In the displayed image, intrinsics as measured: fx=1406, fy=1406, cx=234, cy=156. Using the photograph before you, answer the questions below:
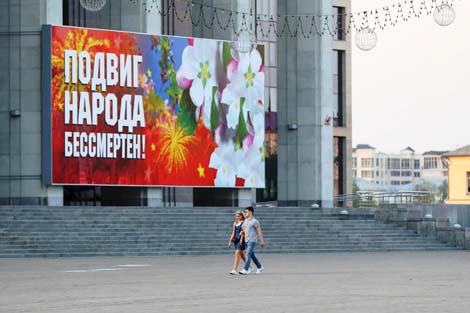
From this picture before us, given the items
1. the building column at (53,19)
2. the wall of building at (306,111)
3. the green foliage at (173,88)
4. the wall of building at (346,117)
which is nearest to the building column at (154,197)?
the green foliage at (173,88)

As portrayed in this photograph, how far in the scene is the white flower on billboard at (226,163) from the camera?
61469 mm

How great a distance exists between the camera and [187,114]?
6025 cm

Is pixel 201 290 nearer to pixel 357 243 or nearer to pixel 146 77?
pixel 357 243

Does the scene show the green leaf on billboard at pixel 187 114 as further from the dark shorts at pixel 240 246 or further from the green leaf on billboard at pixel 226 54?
the dark shorts at pixel 240 246

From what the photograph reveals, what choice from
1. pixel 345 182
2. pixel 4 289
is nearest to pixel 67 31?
pixel 4 289

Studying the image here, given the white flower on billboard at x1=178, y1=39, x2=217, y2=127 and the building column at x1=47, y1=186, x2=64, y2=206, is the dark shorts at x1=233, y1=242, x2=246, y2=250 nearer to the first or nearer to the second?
the building column at x1=47, y1=186, x2=64, y2=206

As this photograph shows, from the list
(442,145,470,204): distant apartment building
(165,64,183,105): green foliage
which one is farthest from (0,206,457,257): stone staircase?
(442,145,470,204): distant apartment building

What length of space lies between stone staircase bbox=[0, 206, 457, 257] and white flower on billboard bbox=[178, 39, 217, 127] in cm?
618

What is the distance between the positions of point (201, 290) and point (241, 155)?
117ft

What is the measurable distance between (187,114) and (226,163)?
307 cm

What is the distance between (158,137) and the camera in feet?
195

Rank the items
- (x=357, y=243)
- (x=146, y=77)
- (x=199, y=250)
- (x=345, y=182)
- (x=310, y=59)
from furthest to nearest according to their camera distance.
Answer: (x=345, y=182)
(x=310, y=59)
(x=146, y=77)
(x=357, y=243)
(x=199, y=250)

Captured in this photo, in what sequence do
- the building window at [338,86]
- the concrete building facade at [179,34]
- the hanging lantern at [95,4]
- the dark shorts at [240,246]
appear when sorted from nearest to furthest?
the dark shorts at [240,246]
the hanging lantern at [95,4]
the concrete building facade at [179,34]
the building window at [338,86]

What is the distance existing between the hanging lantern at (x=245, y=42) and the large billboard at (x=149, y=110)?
1.62 feet
